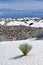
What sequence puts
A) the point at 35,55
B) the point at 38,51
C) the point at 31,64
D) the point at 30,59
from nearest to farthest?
the point at 31,64
the point at 30,59
the point at 35,55
the point at 38,51

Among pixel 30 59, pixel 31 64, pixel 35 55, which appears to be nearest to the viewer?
pixel 31 64

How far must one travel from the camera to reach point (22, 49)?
1828 cm

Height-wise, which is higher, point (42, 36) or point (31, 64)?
point (31, 64)

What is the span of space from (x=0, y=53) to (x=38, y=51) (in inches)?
112

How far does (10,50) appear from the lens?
20562mm

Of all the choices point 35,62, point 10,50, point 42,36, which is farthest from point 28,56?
point 42,36

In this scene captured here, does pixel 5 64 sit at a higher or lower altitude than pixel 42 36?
higher

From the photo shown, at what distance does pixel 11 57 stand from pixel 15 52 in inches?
69.4

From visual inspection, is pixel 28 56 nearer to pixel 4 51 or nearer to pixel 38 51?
pixel 38 51

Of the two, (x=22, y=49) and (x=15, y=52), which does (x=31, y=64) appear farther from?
(x=15, y=52)

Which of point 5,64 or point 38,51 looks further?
point 38,51

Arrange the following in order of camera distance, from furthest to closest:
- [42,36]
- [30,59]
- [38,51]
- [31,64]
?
[42,36]
[38,51]
[30,59]
[31,64]

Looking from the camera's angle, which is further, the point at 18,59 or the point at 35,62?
the point at 18,59

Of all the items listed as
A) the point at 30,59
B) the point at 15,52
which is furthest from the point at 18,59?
the point at 15,52
